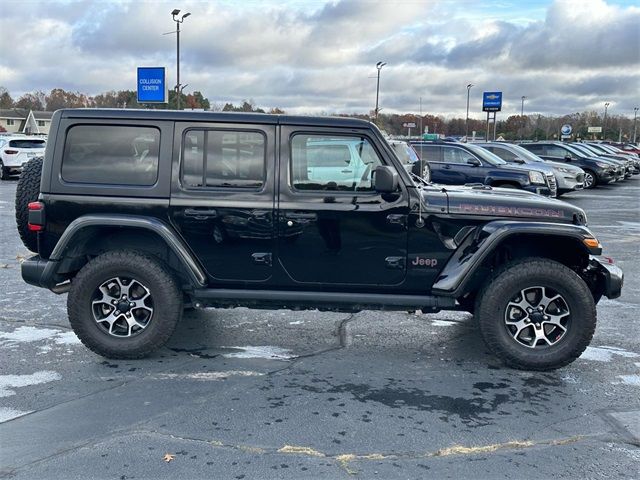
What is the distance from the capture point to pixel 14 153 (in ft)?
77.2

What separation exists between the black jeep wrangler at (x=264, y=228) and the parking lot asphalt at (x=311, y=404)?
0.41 meters

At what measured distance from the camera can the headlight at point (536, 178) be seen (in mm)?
15938

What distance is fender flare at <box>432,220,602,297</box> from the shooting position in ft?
15.6

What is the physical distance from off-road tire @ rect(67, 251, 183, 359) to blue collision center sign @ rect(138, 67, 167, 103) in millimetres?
32025

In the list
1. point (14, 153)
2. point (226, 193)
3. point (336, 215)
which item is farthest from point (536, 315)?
point (14, 153)

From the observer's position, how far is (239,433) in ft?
12.4

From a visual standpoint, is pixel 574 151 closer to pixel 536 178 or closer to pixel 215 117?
pixel 536 178

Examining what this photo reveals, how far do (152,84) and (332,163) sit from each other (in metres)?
33.2

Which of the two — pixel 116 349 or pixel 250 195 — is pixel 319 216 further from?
pixel 116 349

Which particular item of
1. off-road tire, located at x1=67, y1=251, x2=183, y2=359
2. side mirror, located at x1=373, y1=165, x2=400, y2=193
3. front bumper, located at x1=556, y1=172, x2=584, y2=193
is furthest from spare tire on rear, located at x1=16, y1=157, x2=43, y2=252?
front bumper, located at x1=556, y1=172, x2=584, y2=193

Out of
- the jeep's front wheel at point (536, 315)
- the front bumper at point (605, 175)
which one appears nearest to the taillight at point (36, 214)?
the jeep's front wheel at point (536, 315)

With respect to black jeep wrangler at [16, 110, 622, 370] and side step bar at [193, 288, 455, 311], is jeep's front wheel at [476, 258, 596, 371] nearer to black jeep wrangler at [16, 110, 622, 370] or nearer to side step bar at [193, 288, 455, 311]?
black jeep wrangler at [16, 110, 622, 370]

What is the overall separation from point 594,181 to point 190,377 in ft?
75.5

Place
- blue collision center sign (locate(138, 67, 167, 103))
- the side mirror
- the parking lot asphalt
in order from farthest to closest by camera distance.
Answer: blue collision center sign (locate(138, 67, 167, 103)) → the side mirror → the parking lot asphalt
